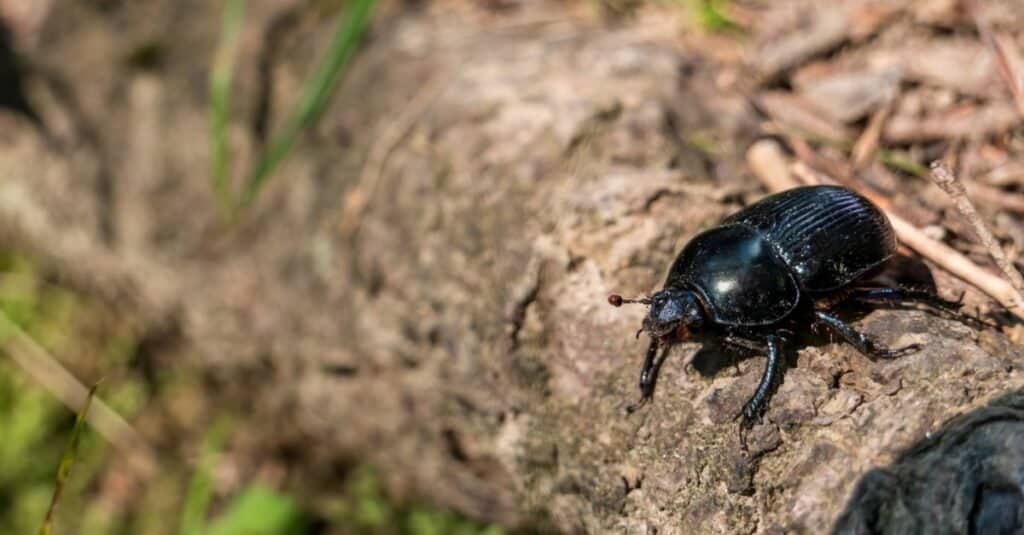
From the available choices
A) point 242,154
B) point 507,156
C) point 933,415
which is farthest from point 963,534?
point 242,154

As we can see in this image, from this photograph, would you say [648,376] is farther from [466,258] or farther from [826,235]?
[466,258]

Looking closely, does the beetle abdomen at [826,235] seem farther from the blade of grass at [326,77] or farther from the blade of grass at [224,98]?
the blade of grass at [224,98]

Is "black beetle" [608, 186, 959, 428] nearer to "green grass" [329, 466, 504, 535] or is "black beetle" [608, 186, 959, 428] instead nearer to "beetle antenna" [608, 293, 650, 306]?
"beetle antenna" [608, 293, 650, 306]

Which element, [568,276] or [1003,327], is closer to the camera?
[1003,327]

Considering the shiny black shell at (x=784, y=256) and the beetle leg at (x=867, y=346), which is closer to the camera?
the beetle leg at (x=867, y=346)

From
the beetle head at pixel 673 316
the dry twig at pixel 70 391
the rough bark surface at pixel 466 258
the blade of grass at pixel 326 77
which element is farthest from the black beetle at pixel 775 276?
the dry twig at pixel 70 391

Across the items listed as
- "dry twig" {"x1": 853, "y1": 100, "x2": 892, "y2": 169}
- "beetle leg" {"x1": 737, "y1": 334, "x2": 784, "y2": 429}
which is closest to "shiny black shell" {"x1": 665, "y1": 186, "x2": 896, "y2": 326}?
"beetle leg" {"x1": 737, "y1": 334, "x2": 784, "y2": 429}

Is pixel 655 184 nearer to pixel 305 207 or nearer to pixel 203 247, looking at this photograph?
pixel 305 207
